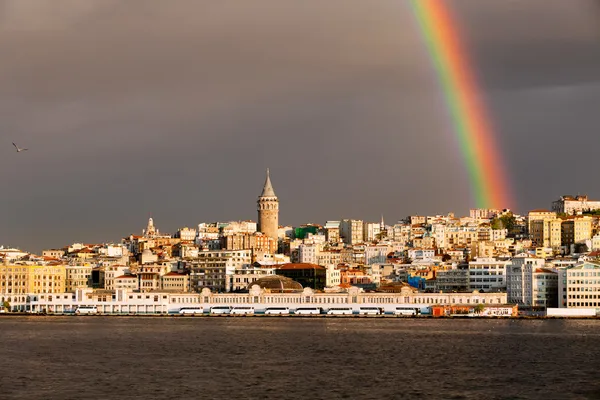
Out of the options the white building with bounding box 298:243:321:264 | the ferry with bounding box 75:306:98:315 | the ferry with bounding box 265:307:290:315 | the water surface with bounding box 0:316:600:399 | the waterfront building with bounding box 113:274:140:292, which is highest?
the white building with bounding box 298:243:321:264

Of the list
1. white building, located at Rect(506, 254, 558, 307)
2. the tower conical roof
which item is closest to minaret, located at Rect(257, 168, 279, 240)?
the tower conical roof

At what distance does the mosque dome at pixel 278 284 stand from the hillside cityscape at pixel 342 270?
14cm

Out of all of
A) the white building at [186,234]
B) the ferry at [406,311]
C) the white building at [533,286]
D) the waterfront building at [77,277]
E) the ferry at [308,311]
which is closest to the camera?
the white building at [533,286]

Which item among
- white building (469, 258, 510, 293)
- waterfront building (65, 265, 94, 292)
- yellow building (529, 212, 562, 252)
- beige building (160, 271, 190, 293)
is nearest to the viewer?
white building (469, 258, 510, 293)

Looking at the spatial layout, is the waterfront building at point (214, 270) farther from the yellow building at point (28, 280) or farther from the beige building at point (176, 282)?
the yellow building at point (28, 280)

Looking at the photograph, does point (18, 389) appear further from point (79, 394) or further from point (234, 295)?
point (234, 295)

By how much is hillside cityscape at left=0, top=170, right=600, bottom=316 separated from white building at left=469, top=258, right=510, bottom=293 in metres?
0.11

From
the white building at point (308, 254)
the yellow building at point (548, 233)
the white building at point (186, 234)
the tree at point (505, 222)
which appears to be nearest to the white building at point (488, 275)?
the white building at point (308, 254)

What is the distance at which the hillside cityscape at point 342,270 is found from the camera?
99188 mm

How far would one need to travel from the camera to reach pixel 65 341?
6425 cm

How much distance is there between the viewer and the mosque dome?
341ft

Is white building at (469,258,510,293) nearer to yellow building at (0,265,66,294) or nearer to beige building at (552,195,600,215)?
yellow building at (0,265,66,294)

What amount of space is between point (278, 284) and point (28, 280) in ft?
94.3

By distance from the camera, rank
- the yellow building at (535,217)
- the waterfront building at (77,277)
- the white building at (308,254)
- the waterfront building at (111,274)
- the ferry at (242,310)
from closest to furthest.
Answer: the ferry at (242,310), the waterfront building at (111,274), the waterfront building at (77,277), the white building at (308,254), the yellow building at (535,217)
